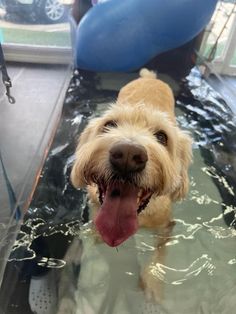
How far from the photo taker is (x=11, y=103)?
108 inches

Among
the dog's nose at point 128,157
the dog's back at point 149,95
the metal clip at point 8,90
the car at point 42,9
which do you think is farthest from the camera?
the car at point 42,9

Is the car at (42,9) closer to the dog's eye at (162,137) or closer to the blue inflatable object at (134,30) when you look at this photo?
the blue inflatable object at (134,30)

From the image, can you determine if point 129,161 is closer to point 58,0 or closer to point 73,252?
point 73,252

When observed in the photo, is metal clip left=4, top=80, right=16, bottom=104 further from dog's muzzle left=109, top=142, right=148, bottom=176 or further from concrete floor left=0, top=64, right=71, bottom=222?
dog's muzzle left=109, top=142, right=148, bottom=176

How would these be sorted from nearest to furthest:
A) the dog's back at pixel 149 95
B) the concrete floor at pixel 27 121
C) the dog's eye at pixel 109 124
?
the dog's eye at pixel 109 124, the concrete floor at pixel 27 121, the dog's back at pixel 149 95

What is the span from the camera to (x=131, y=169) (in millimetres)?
1355

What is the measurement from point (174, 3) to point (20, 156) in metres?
2.48

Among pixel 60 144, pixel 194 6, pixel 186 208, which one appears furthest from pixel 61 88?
pixel 186 208

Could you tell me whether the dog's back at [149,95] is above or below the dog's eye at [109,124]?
below

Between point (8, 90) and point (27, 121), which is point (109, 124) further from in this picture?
point (27, 121)

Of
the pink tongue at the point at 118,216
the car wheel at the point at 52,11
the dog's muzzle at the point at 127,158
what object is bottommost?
the pink tongue at the point at 118,216

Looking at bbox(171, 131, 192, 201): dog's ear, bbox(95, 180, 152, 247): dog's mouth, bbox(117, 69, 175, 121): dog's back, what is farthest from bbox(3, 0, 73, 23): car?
bbox(95, 180, 152, 247): dog's mouth

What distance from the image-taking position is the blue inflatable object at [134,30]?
3.62 m

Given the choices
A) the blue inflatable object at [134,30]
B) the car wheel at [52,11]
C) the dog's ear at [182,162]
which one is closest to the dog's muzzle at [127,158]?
the dog's ear at [182,162]
